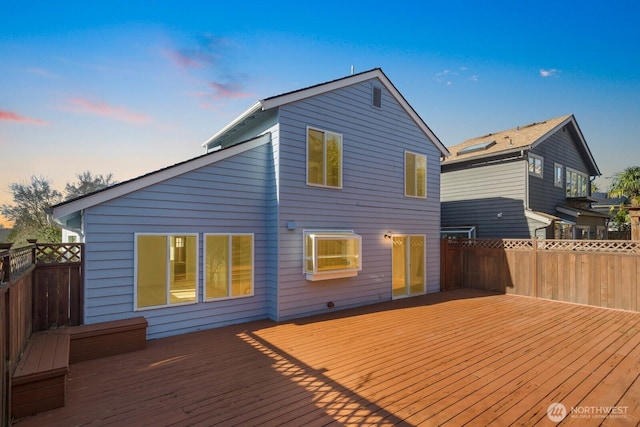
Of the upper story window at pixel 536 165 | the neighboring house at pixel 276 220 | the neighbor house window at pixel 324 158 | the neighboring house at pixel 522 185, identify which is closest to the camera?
the neighboring house at pixel 276 220

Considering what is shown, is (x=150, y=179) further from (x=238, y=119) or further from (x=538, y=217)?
(x=538, y=217)

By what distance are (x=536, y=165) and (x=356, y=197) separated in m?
9.40

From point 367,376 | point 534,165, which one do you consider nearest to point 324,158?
point 367,376

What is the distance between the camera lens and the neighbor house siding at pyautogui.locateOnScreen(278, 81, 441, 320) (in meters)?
7.02

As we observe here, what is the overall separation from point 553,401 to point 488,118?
1592 centimetres

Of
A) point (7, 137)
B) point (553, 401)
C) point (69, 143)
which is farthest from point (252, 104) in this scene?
point (7, 137)

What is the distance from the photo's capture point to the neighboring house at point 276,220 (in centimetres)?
548

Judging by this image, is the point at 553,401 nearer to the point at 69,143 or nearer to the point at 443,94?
the point at 443,94

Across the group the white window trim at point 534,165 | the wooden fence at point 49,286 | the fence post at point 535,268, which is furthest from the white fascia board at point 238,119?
the white window trim at point 534,165

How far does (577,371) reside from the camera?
423 cm

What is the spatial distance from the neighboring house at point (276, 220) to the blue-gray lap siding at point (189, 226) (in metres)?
0.02

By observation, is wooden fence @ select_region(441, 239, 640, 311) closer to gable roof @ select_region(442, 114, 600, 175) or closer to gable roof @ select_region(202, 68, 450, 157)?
gable roof @ select_region(202, 68, 450, 157)

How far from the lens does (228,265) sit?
21.5 feet

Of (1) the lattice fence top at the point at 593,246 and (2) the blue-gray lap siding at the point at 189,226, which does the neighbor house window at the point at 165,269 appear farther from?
(1) the lattice fence top at the point at 593,246
